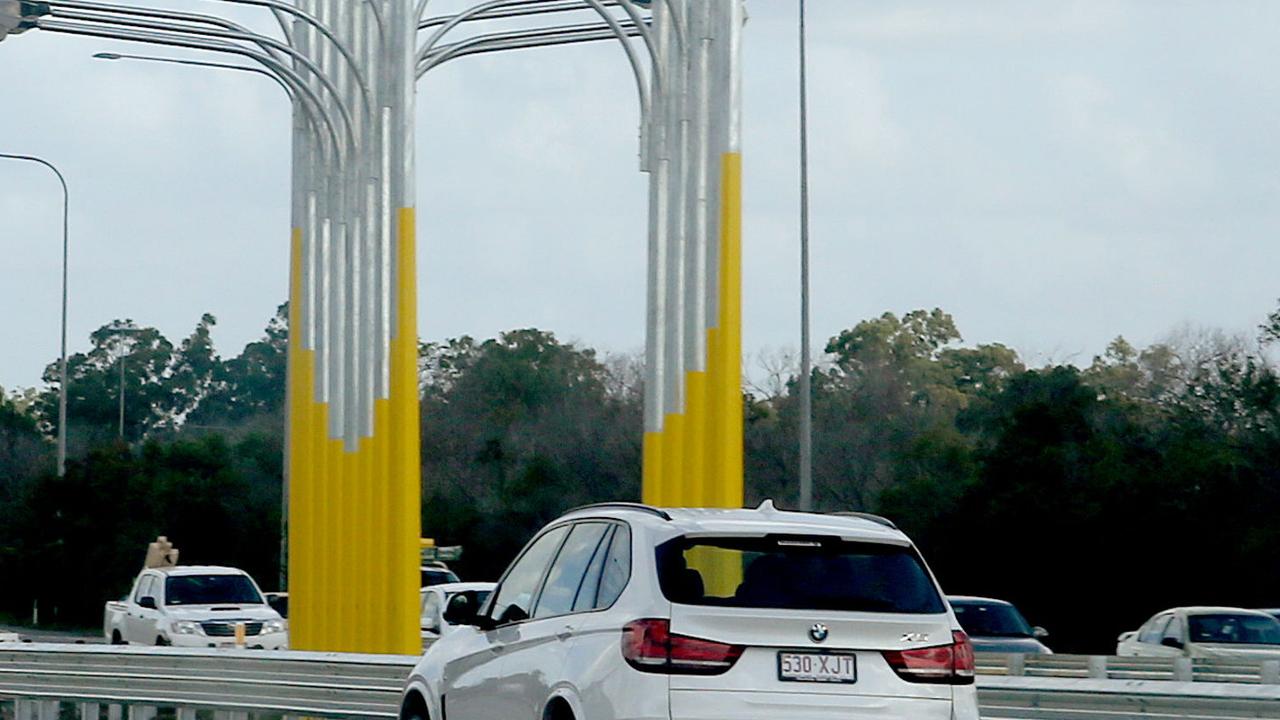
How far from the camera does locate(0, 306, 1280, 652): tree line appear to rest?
161 feet

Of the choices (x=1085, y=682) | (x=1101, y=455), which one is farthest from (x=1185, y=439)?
(x=1085, y=682)

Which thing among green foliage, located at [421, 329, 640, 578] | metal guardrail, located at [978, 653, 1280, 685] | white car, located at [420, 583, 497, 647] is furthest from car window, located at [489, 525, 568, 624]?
green foliage, located at [421, 329, 640, 578]

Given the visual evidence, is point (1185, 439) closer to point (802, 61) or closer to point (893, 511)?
point (893, 511)

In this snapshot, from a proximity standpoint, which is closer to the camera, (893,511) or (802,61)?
(802,61)

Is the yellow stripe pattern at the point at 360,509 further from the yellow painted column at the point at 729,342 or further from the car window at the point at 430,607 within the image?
the yellow painted column at the point at 729,342

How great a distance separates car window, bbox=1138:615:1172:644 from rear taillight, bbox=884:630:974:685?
21465mm

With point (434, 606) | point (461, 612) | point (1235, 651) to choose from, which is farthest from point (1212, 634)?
point (461, 612)

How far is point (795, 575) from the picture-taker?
10.1 meters

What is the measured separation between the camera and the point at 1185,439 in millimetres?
52062

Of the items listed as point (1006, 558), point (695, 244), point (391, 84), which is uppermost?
point (391, 84)

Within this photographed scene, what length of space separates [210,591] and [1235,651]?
15062 millimetres

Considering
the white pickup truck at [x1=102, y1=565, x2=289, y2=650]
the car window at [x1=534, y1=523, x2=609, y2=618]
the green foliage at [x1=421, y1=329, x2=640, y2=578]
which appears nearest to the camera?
the car window at [x1=534, y1=523, x2=609, y2=618]

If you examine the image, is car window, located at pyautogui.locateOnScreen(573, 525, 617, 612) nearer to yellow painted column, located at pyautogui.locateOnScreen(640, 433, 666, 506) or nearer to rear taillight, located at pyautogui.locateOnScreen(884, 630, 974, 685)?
rear taillight, located at pyautogui.locateOnScreen(884, 630, 974, 685)

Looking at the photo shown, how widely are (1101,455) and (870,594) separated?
1621 inches
